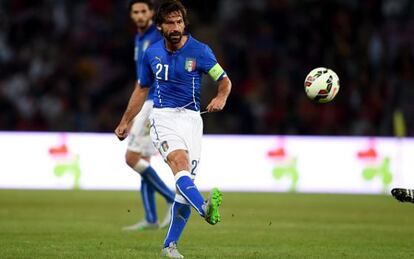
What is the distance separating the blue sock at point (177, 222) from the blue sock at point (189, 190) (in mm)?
327

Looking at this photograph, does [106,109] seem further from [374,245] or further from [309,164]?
[374,245]

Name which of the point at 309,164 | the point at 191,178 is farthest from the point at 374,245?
the point at 309,164

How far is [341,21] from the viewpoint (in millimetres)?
22234

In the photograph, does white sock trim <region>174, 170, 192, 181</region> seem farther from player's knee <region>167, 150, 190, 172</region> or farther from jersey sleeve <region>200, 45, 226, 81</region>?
jersey sleeve <region>200, 45, 226, 81</region>

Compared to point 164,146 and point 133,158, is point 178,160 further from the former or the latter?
point 133,158

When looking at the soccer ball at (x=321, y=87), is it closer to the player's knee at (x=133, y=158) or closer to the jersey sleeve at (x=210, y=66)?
the jersey sleeve at (x=210, y=66)

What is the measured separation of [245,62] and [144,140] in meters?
10.1

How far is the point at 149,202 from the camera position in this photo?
39.0 feet

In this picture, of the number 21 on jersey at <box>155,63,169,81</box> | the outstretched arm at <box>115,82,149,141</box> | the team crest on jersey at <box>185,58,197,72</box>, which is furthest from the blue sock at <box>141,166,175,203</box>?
the team crest on jersey at <box>185,58,197,72</box>

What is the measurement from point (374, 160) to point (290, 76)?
3.50m

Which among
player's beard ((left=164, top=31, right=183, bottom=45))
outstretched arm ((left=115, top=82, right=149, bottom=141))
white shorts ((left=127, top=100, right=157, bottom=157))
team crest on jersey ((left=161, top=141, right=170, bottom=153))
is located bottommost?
white shorts ((left=127, top=100, right=157, bottom=157))

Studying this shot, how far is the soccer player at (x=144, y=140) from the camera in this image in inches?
464

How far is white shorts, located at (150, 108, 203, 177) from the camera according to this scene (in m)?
8.52

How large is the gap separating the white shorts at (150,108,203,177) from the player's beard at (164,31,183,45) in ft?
1.92
